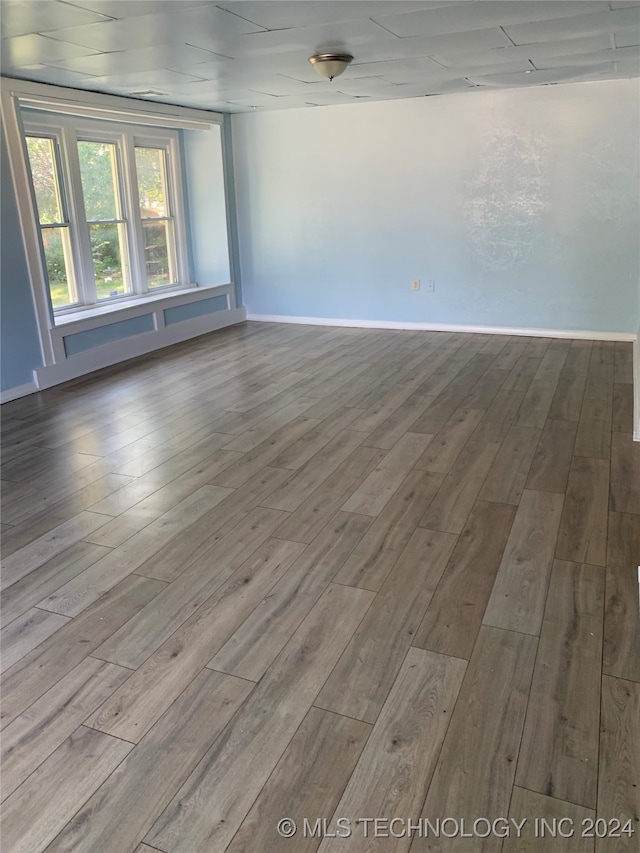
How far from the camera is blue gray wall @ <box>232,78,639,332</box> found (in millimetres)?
5691

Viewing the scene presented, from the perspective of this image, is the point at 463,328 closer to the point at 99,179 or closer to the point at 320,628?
the point at 99,179

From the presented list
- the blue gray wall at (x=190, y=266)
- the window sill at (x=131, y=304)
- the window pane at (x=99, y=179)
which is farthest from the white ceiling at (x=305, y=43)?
the window sill at (x=131, y=304)

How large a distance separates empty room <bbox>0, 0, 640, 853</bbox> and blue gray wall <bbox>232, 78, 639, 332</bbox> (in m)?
0.03

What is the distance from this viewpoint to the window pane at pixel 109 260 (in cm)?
611

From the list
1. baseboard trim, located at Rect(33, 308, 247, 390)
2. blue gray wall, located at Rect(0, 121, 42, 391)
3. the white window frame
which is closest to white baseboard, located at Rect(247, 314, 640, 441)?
baseboard trim, located at Rect(33, 308, 247, 390)

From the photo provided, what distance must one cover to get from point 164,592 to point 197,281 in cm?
571

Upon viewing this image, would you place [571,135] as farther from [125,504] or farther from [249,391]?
[125,504]

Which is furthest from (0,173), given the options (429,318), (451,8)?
(429,318)

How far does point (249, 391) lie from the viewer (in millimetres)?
4902

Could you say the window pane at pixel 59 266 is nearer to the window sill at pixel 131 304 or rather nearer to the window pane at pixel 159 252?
the window sill at pixel 131 304

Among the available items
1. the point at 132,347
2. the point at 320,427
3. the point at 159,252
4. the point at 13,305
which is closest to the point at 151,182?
the point at 159,252

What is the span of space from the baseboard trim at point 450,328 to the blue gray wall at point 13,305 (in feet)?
10.2

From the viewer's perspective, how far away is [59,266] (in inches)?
225

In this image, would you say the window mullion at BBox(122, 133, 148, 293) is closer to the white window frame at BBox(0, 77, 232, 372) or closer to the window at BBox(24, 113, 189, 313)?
the window at BBox(24, 113, 189, 313)
